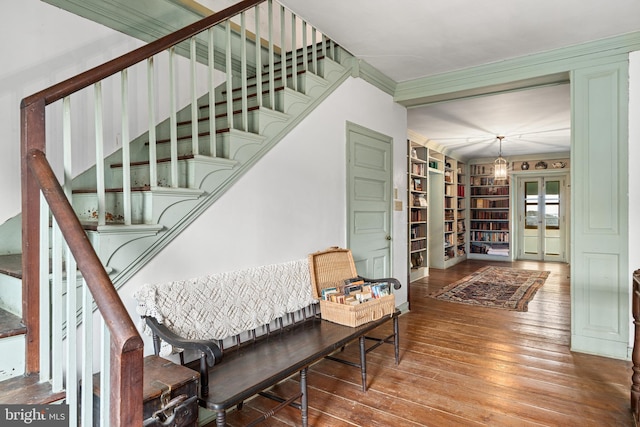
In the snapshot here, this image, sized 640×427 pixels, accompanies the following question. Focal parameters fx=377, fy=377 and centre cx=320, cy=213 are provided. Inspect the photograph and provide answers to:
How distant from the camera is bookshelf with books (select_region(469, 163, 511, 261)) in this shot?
910 centimetres

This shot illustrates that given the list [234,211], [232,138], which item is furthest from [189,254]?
[232,138]

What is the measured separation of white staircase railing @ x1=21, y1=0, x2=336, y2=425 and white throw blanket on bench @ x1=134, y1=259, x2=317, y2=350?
302 millimetres

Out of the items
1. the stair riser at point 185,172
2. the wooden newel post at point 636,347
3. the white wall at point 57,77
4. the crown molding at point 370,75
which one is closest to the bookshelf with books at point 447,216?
the crown molding at point 370,75

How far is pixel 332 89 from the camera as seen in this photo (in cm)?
330

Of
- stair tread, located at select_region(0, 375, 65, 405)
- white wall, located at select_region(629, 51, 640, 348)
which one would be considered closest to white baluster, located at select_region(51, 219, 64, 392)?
stair tread, located at select_region(0, 375, 65, 405)

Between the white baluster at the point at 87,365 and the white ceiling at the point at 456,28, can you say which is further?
the white ceiling at the point at 456,28

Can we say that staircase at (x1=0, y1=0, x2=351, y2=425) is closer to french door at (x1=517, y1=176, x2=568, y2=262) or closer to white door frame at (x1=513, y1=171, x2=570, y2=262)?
white door frame at (x1=513, y1=171, x2=570, y2=262)

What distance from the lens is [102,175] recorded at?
1640 millimetres

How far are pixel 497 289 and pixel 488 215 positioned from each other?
3.98m

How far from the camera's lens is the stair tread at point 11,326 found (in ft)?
4.74

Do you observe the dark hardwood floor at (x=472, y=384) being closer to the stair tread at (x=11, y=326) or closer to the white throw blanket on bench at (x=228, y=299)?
the white throw blanket on bench at (x=228, y=299)

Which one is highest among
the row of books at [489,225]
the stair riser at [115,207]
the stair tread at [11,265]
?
the stair riser at [115,207]

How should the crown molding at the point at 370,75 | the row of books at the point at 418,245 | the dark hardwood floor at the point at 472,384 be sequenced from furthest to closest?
the row of books at the point at 418,245, the crown molding at the point at 370,75, the dark hardwood floor at the point at 472,384

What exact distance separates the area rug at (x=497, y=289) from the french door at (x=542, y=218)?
72.9 inches
